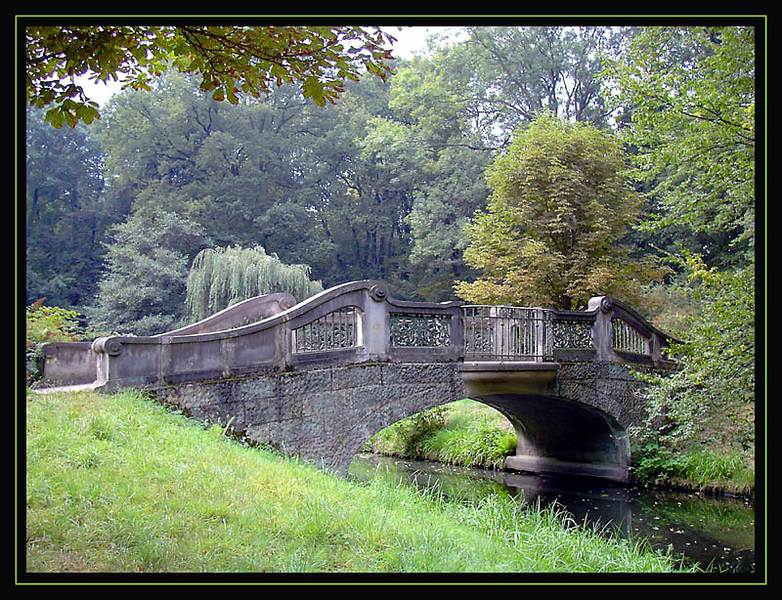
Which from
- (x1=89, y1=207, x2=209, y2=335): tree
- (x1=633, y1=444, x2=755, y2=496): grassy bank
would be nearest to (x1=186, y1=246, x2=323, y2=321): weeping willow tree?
(x1=89, y1=207, x2=209, y2=335): tree

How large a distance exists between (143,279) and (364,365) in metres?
14.0

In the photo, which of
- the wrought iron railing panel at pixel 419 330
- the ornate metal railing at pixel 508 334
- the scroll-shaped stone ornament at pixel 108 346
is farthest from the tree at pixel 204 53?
the ornate metal railing at pixel 508 334

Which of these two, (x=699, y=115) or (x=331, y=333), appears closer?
(x=699, y=115)

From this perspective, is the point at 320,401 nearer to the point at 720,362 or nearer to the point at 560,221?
the point at 720,362

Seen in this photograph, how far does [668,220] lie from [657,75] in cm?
166

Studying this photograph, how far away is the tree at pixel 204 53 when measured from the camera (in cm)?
499

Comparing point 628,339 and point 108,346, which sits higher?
point 108,346

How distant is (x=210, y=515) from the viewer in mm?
5434

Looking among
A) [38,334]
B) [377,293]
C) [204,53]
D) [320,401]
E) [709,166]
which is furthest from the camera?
[377,293]

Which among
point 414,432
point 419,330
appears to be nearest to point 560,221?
point 414,432

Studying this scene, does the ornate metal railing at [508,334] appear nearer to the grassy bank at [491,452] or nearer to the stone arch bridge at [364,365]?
the stone arch bridge at [364,365]

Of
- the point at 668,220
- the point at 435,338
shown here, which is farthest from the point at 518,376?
the point at 668,220

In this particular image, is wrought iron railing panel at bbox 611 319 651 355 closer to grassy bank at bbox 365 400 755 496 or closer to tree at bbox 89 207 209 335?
grassy bank at bbox 365 400 755 496
